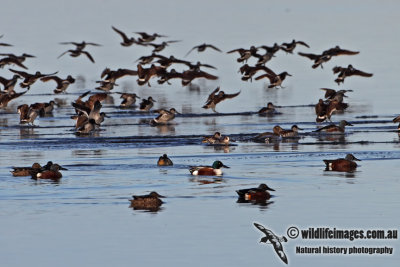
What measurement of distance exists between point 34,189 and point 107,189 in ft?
Result: 3.59

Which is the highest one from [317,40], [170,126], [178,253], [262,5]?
[262,5]

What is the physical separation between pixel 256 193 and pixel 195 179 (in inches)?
94.7

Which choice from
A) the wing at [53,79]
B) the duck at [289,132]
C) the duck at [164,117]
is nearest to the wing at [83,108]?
the duck at [164,117]

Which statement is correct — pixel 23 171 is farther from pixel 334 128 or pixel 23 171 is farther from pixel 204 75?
pixel 204 75

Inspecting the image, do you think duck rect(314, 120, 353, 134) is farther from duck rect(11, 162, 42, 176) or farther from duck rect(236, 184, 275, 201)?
duck rect(236, 184, 275, 201)

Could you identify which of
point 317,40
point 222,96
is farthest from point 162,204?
point 317,40

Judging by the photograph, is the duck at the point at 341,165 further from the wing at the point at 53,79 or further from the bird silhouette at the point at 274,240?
the wing at the point at 53,79

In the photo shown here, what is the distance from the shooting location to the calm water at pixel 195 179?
1437cm

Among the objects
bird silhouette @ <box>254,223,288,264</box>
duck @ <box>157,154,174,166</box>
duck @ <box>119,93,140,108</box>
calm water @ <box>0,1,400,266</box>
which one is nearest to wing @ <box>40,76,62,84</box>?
calm water @ <box>0,1,400,266</box>

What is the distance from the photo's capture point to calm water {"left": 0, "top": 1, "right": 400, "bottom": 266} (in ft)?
47.1

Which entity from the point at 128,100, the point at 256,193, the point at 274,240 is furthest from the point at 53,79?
the point at 274,240

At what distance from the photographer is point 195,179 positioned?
19.5m

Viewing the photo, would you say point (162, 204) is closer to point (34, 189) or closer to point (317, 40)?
point (34, 189)

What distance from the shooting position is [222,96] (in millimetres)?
31812
